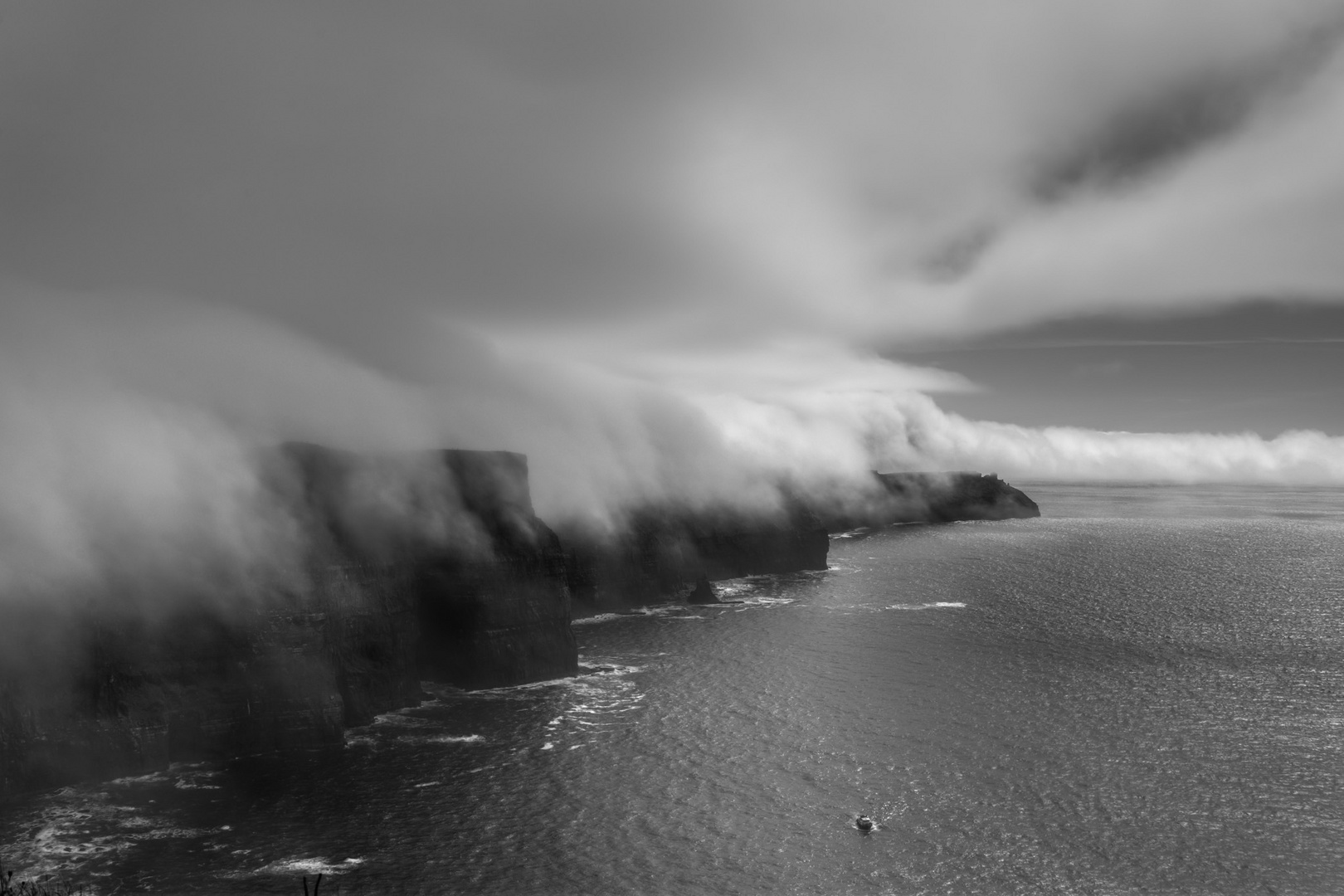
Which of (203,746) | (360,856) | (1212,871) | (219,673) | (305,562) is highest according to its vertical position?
(305,562)

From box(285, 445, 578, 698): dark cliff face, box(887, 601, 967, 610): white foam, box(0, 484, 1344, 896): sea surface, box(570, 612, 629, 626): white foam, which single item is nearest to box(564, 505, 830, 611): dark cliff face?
box(570, 612, 629, 626): white foam

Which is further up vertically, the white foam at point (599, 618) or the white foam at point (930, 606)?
the white foam at point (599, 618)

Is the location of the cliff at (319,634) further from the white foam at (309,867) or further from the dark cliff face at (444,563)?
the white foam at (309,867)

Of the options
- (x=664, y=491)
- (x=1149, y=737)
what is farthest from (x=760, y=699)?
(x=664, y=491)

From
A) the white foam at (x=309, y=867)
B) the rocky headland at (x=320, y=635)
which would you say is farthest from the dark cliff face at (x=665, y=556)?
the white foam at (x=309, y=867)

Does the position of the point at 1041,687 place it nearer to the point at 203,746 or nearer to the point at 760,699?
the point at 760,699

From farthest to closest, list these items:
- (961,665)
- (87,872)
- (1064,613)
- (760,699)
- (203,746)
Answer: (1064,613) → (961,665) → (760,699) → (203,746) → (87,872)
